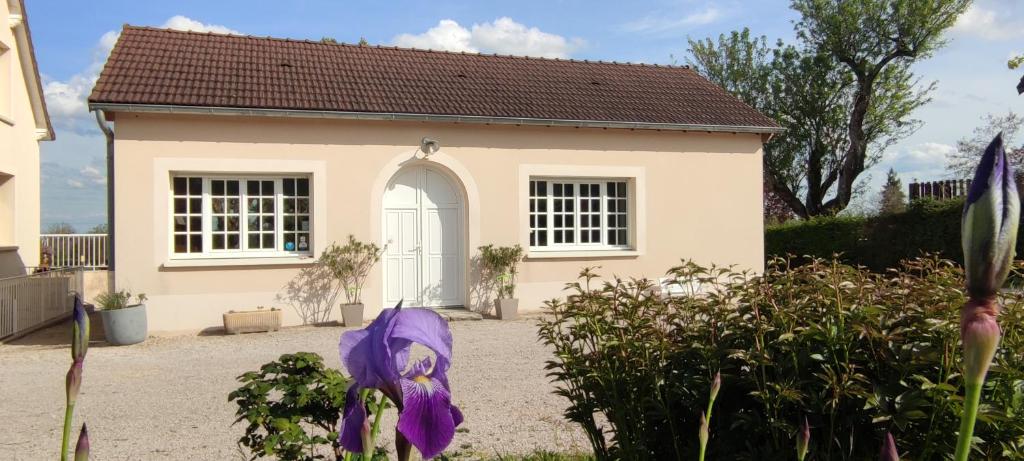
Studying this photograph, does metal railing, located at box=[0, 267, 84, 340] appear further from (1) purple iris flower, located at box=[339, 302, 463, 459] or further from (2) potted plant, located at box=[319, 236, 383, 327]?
(1) purple iris flower, located at box=[339, 302, 463, 459]

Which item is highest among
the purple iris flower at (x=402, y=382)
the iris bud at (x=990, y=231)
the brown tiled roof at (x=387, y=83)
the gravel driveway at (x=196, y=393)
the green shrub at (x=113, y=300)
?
the brown tiled roof at (x=387, y=83)

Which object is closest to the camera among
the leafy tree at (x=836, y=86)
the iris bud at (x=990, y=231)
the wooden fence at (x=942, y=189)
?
the iris bud at (x=990, y=231)

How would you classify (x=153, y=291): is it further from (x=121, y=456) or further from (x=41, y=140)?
(x=41, y=140)

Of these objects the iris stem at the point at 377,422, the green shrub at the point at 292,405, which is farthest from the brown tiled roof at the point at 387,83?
the iris stem at the point at 377,422

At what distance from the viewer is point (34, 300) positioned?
11.7 meters

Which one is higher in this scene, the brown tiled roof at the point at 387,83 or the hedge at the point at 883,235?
the brown tiled roof at the point at 387,83

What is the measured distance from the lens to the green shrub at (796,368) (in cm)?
243

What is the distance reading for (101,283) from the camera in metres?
16.3

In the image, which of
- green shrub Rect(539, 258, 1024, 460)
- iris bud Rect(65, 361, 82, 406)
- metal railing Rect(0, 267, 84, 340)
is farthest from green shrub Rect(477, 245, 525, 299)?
iris bud Rect(65, 361, 82, 406)

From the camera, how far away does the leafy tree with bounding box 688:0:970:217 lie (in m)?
26.6

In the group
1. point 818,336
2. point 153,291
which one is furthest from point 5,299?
point 818,336

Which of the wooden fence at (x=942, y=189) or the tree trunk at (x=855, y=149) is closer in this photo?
the wooden fence at (x=942, y=189)

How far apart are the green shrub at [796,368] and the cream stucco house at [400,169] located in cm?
867

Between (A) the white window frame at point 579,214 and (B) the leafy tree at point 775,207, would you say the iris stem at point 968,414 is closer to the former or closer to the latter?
(A) the white window frame at point 579,214
